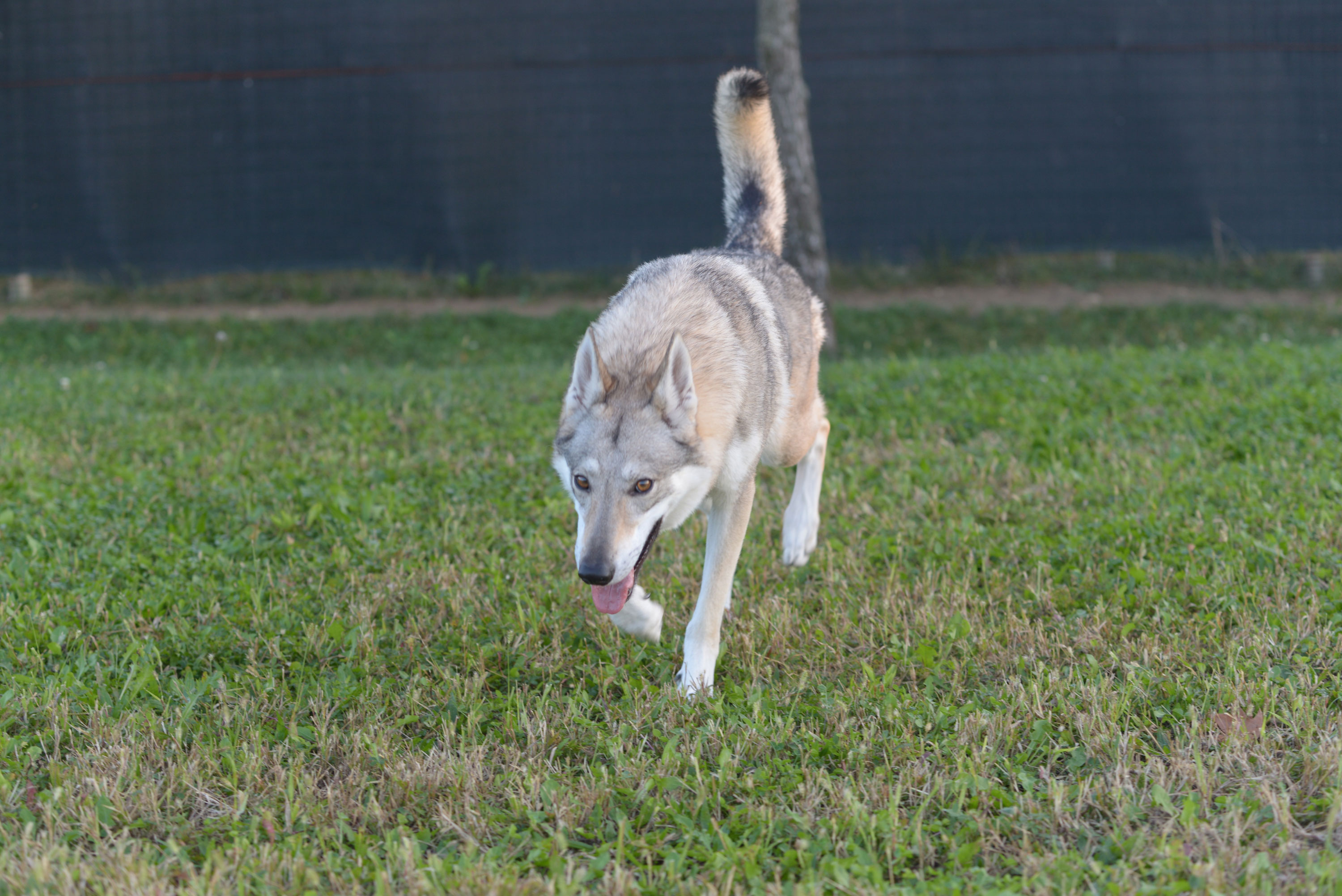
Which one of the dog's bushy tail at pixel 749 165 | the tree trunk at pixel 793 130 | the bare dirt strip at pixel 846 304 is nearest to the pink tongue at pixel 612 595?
the dog's bushy tail at pixel 749 165

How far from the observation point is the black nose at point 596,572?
3039 mm

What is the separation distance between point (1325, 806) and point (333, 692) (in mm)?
2770

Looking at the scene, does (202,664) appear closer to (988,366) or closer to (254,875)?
(254,875)

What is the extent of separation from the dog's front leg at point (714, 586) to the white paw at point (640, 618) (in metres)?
0.13

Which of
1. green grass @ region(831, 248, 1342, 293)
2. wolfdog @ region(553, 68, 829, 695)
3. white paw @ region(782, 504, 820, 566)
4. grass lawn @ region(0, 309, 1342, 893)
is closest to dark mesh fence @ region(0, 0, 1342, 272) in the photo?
green grass @ region(831, 248, 1342, 293)

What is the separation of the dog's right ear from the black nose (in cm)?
56

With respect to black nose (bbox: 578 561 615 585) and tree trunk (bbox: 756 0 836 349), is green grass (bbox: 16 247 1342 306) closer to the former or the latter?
tree trunk (bbox: 756 0 836 349)

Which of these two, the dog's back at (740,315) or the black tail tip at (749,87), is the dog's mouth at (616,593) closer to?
the dog's back at (740,315)

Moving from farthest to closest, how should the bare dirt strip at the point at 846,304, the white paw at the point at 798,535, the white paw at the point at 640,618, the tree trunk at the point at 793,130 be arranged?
the bare dirt strip at the point at 846,304, the tree trunk at the point at 793,130, the white paw at the point at 798,535, the white paw at the point at 640,618

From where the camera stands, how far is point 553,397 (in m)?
7.43

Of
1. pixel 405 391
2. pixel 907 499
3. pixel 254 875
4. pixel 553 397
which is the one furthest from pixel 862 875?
pixel 405 391

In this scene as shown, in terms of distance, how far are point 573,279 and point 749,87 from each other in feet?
24.7

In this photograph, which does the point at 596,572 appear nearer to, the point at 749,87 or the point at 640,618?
the point at 640,618

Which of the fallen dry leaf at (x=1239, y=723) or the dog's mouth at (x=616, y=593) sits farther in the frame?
the dog's mouth at (x=616, y=593)
